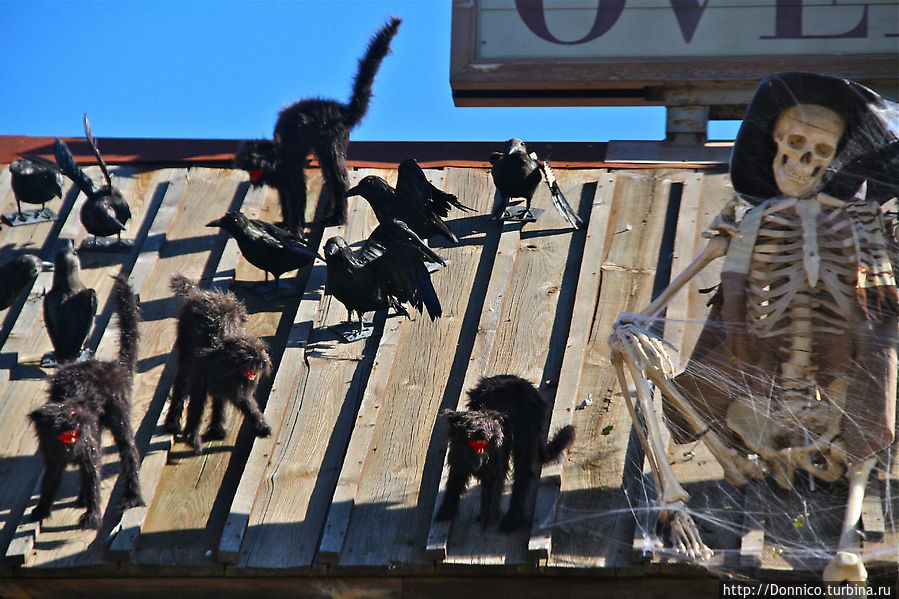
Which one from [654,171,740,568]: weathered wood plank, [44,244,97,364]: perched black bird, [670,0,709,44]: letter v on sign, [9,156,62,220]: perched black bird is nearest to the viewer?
[654,171,740,568]: weathered wood plank

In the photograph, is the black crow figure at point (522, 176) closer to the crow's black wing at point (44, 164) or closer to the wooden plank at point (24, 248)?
the wooden plank at point (24, 248)

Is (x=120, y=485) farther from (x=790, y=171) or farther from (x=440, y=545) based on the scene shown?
(x=790, y=171)

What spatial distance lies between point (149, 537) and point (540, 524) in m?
2.34

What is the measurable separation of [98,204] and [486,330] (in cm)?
353

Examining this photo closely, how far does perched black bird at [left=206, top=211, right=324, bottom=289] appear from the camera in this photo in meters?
9.51

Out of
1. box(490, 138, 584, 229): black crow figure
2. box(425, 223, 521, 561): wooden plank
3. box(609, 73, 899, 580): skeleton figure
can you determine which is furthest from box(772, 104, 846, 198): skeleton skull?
box(490, 138, 584, 229): black crow figure

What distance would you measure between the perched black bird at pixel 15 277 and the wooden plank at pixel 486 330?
3.40 meters

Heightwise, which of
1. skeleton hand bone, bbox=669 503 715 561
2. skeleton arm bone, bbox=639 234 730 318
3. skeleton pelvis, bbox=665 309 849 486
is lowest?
skeleton hand bone, bbox=669 503 715 561

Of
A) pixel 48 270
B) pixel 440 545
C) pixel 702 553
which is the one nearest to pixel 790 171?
pixel 702 553

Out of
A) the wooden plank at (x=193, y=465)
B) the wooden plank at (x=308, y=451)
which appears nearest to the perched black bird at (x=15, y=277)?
the wooden plank at (x=193, y=465)

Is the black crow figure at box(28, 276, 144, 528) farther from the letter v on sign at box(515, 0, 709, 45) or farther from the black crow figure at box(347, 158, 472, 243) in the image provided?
the letter v on sign at box(515, 0, 709, 45)

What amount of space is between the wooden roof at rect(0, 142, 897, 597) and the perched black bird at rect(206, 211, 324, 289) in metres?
0.29

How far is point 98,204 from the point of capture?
10.3m

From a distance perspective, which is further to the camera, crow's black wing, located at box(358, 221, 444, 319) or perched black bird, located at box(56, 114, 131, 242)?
perched black bird, located at box(56, 114, 131, 242)
